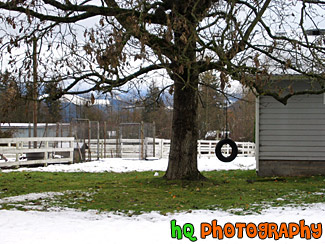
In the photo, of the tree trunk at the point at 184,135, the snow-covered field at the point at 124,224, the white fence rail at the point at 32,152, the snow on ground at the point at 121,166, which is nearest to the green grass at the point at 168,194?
the tree trunk at the point at 184,135

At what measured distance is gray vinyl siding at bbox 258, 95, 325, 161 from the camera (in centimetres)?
1555

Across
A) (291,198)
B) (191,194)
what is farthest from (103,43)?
(291,198)

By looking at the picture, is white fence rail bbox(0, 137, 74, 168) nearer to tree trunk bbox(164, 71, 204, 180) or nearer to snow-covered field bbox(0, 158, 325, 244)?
tree trunk bbox(164, 71, 204, 180)

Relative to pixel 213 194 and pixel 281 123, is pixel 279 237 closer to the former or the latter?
pixel 213 194

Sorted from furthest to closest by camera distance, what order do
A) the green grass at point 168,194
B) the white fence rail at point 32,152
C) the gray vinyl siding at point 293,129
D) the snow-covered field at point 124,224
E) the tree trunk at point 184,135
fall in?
the white fence rail at point 32,152 < the gray vinyl siding at point 293,129 < the tree trunk at point 184,135 < the green grass at point 168,194 < the snow-covered field at point 124,224

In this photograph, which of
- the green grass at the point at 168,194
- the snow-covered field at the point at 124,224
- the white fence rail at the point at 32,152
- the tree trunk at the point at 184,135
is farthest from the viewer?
the white fence rail at the point at 32,152

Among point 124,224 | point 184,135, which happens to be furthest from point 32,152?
point 124,224

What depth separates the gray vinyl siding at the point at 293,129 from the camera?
1555cm

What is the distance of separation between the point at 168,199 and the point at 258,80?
3360mm

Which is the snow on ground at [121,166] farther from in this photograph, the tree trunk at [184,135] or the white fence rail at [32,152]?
the tree trunk at [184,135]

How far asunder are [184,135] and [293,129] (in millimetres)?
4479

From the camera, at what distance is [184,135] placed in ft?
43.1

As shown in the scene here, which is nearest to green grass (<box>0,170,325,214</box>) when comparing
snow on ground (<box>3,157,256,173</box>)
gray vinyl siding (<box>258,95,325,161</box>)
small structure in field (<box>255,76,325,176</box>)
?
small structure in field (<box>255,76,325,176</box>)

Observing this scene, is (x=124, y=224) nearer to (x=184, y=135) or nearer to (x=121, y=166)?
(x=184, y=135)
